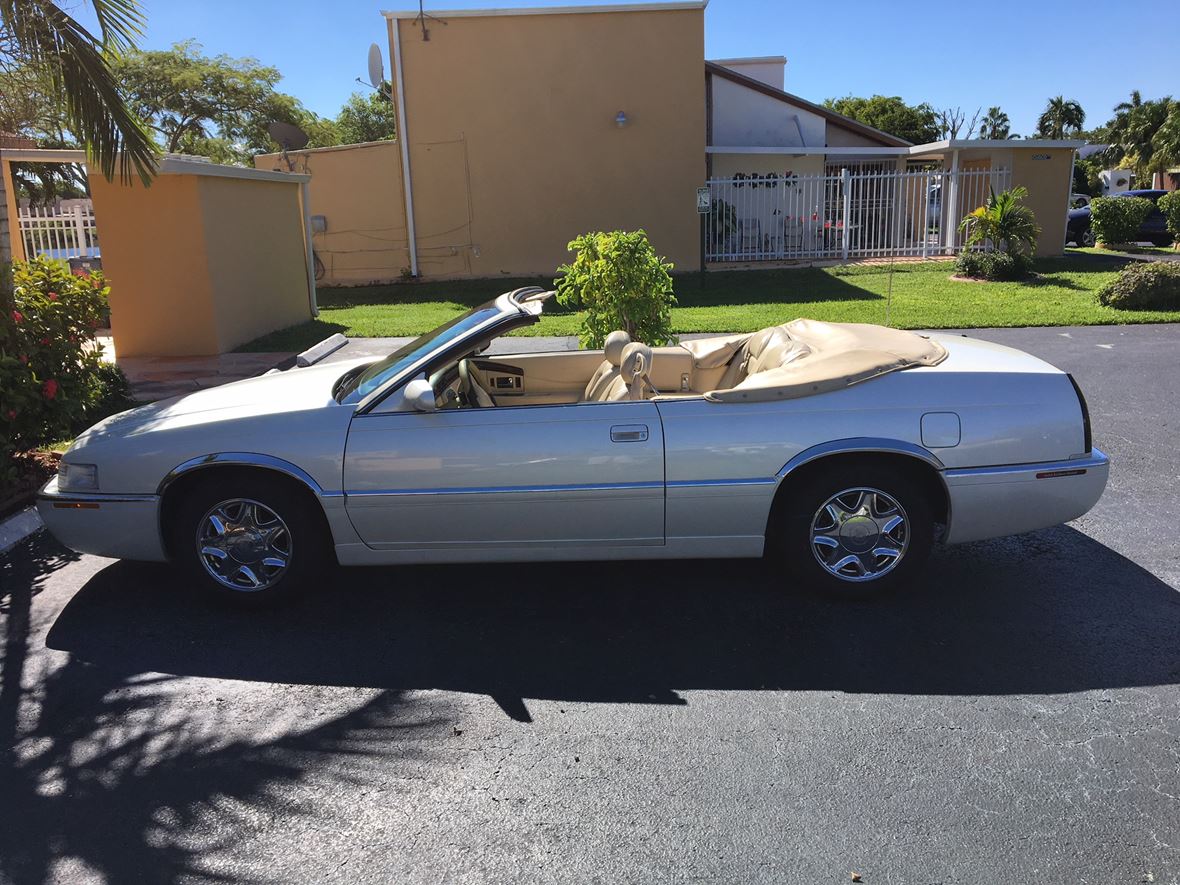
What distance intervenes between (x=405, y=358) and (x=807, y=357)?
79.9 inches

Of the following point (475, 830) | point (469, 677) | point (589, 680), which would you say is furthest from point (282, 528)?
point (475, 830)

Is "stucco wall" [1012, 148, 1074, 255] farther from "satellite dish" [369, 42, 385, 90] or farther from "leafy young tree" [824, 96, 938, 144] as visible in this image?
"leafy young tree" [824, 96, 938, 144]

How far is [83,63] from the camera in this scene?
6.82m

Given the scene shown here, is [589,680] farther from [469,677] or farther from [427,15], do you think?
[427,15]

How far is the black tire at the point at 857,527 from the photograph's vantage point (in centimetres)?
438

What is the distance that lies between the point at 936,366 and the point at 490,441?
2.18m

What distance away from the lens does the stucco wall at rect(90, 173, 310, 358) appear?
12.3 meters

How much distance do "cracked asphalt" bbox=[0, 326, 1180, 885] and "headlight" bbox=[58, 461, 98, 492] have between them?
641 mm

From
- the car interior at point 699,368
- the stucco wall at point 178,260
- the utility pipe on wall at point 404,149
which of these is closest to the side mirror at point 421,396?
the car interior at point 699,368

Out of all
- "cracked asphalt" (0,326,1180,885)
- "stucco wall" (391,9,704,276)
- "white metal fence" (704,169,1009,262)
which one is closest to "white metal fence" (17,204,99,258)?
"stucco wall" (391,9,704,276)

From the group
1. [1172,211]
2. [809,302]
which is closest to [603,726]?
[809,302]

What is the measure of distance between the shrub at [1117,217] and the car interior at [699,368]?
24.0 metres

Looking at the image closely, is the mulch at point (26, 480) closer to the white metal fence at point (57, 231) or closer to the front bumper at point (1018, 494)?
the front bumper at point (1018, 494)

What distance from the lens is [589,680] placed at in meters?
3.90
